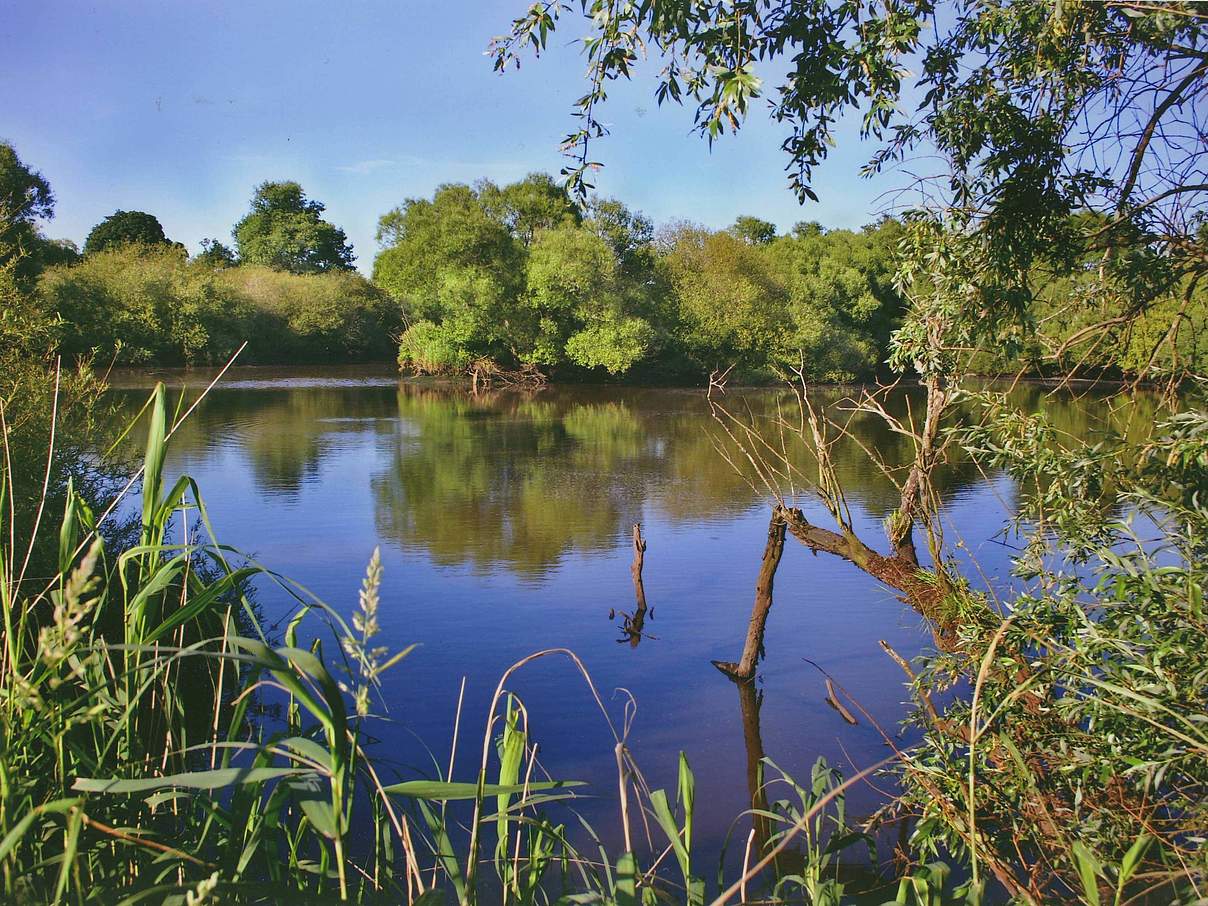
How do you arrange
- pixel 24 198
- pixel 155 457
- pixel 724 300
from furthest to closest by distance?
pixel 724 300
pixel 24 198
pixel 155 457

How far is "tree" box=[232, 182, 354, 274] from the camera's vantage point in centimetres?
5500

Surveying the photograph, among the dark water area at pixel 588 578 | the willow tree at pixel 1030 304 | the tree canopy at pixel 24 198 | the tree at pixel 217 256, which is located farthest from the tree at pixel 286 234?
the willow tree at pixel 1030 304

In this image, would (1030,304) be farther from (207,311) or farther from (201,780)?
(207,311)

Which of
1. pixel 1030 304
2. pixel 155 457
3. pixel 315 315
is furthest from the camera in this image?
pixel 315 315

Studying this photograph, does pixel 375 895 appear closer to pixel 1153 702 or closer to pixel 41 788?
pixel 41 788

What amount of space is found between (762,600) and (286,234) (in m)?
53.8

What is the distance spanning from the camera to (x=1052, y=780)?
3.79 m

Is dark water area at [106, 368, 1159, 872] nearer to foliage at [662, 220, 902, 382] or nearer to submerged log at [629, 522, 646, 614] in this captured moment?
submerged log at [629, 522, 646, 614]

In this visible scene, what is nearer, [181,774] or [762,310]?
[181,774]

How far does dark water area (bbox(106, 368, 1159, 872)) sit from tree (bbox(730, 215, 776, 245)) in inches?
1156

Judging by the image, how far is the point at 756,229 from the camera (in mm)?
52594

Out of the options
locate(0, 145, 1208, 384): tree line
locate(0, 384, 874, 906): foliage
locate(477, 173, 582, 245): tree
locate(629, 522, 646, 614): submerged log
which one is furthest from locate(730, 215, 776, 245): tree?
locate(0, 384, 874, 906): foliage

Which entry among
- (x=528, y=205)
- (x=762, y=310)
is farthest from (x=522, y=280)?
(x=762, y=310)

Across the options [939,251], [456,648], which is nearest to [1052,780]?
[939,251]
